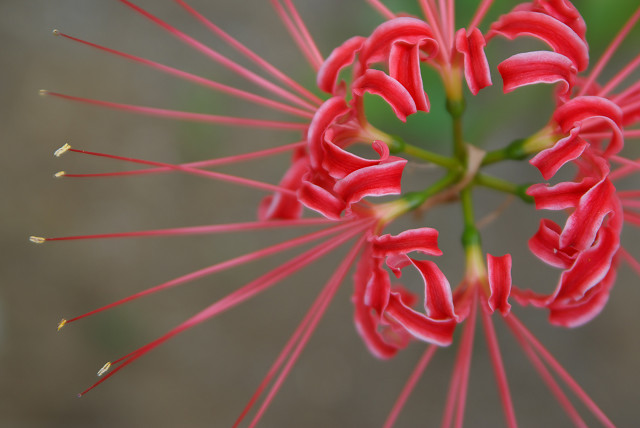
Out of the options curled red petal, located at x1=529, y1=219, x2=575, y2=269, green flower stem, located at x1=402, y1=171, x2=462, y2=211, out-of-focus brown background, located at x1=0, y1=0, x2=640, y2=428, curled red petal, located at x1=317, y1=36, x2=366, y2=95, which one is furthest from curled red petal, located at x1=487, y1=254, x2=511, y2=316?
out-of-focus brown background, located at x1=0, y1=0, x2=640, y2=428

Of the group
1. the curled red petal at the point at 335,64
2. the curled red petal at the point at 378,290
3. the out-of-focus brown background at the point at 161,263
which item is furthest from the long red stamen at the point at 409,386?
the out-of-focus brown background at the point at 161,263

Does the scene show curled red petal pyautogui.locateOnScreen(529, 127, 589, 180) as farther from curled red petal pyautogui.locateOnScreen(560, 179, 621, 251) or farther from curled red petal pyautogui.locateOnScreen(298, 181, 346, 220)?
curled red petal pyautogui.locateOnScreen(298, 181, 346, 220)

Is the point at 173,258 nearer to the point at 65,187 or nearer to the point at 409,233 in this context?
the point at 65,187

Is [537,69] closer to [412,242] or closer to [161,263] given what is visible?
[412,242]

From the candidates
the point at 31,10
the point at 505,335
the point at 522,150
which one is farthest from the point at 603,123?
the point at 31,10

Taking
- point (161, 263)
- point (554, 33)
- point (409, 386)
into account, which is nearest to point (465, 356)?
point (409, 386)

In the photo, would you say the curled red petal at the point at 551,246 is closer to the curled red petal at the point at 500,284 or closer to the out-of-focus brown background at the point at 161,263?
the curled red petal at the point at 500,284
